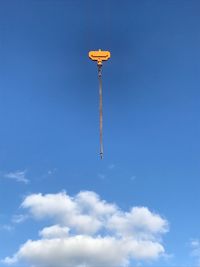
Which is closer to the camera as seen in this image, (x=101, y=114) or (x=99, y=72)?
(x=99, y=72)

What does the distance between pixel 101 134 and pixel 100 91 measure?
10.2m

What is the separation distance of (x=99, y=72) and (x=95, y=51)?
24.9ft

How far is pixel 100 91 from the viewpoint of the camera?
132 meters

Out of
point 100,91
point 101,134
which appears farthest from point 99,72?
point 101,134

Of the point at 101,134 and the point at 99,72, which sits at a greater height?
the point at 99,72

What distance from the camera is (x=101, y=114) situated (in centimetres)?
13462

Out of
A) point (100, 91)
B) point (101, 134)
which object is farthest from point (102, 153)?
point (100, 91)

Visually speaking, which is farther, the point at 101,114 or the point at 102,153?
the point at 101,114

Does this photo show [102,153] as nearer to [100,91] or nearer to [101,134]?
[101,134]

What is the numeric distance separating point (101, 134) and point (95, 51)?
866 inches

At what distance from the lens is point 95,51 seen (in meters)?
120

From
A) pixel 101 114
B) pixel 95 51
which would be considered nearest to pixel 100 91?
pixel 101 114

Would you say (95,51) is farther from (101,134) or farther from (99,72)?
(101,134)

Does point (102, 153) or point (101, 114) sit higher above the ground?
point (101, 114)
